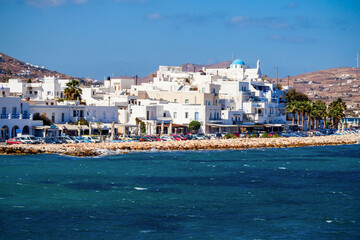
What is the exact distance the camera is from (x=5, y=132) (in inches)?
2776

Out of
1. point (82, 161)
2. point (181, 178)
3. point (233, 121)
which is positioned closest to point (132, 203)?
point (181, 178)

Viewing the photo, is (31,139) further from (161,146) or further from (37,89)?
(37,89)

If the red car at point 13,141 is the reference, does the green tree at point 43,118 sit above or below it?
above

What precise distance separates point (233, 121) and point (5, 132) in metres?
41.8

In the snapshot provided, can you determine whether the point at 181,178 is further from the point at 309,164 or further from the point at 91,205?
the point at 309,164

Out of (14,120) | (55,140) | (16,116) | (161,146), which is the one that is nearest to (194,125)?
(161,146)

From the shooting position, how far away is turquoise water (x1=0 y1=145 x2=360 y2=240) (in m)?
31.7

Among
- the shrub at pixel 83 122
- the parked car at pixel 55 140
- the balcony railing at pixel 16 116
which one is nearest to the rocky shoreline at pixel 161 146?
the parked car at pixel 55 140

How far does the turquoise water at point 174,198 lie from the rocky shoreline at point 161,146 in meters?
2.98

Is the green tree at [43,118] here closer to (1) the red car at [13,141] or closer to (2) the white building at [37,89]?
(1) the red car at [13,141]

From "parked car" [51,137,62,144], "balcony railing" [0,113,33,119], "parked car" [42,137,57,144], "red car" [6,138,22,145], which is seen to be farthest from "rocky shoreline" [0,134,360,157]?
"balcony railing" [0,113,33,119]

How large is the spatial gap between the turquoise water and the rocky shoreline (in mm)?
2985

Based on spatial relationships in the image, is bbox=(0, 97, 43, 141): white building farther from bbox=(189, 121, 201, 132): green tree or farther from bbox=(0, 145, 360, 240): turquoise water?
bbox=(189, 121, 201, 132): green tree

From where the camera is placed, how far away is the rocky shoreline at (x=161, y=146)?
64.3m
